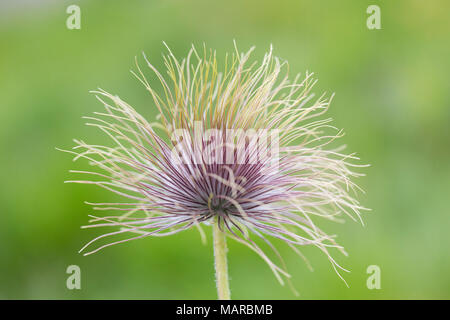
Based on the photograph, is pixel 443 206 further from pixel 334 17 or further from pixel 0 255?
pixel 0 255

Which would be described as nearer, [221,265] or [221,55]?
[221,265]

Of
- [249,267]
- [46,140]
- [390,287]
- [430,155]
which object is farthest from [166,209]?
[430,155]

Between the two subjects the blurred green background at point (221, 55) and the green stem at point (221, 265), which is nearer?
the green stem at point (221, 265)

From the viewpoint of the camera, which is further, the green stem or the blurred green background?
the blurred green background
